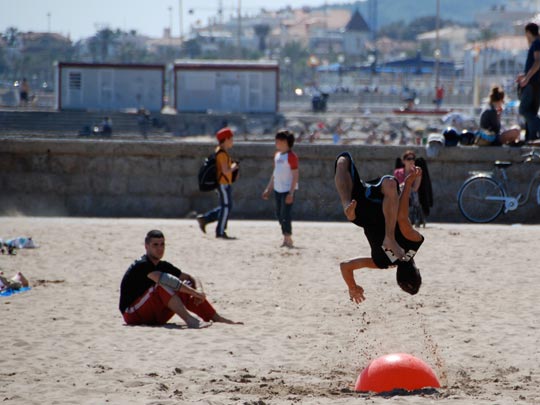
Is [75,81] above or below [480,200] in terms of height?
above

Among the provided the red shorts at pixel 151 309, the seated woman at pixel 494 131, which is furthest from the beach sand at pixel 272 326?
the seated woman at pixel 494 131

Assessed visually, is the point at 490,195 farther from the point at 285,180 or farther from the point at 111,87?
the point at 111,87

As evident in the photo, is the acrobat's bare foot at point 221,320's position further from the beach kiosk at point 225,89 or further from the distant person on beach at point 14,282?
the beach kiosk at point 225,89

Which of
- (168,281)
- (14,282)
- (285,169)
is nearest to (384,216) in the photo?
(168,281)

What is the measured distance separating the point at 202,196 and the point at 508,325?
9.06m

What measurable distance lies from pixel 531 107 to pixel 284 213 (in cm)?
517

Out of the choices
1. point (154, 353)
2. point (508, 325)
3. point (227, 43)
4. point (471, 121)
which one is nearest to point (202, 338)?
point (154, 353)

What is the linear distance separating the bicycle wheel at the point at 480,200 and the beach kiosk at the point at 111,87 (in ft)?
133

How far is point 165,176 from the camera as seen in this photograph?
1862cm

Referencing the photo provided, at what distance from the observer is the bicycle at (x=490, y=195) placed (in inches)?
689

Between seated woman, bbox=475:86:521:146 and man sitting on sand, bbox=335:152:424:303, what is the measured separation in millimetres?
9570

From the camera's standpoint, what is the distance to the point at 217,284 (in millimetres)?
12281

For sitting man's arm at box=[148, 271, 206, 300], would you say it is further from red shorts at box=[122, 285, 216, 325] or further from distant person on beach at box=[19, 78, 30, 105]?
distant person on beach at box=[19, 78, 30, 105]

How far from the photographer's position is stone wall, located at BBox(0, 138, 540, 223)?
18188mm
